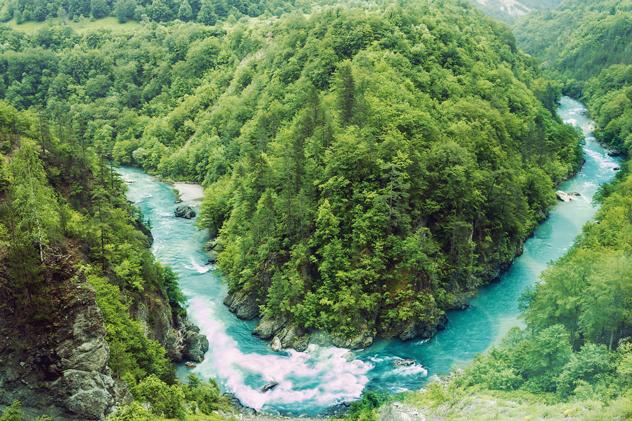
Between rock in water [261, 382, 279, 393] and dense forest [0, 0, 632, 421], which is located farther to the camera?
rock in water [261, 382, 279, 393]

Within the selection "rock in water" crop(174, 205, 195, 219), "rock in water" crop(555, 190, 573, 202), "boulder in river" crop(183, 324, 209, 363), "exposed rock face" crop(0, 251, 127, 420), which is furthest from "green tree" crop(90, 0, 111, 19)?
"exposed rock face" crop(0, 251, 127, 420)

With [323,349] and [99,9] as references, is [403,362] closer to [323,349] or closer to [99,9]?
[323,349]

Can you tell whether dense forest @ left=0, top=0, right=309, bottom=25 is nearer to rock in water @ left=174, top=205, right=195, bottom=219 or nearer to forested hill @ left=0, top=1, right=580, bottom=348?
forested hill @ left=0, top=1, right=580, bottom=348

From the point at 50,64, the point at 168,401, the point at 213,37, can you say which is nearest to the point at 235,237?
the point at 168,401

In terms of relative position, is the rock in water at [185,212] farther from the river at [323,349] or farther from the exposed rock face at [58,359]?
the exposed rock face at [58,359]

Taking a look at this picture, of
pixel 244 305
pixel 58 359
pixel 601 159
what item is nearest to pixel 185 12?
pixel 601 159

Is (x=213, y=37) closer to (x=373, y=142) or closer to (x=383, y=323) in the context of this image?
(x=373, y=142)

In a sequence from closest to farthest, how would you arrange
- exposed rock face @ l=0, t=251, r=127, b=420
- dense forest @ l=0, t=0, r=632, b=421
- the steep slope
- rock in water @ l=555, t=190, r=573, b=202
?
exposed rock face @ l=0, t=251, r=127, b=420 → the steep slope → dense forest @ l=0, t=0, r=632, b=421 → rock in water @ l=555, t=190, r=573, b=202
